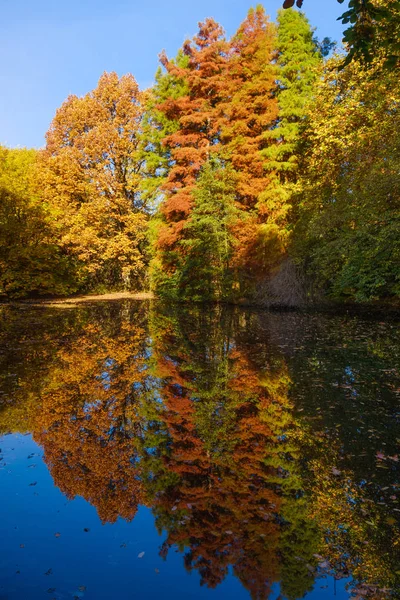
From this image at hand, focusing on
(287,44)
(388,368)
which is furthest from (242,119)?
(388,368)

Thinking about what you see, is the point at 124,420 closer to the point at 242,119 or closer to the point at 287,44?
the point at 242,119

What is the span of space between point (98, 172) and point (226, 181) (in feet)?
42.1

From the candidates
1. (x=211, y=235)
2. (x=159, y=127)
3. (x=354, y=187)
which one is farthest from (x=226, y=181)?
(x=159, y=127)

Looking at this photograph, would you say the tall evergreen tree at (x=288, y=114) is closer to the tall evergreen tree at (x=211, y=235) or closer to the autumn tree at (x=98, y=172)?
the tall evergreen tree at (x=211, y=235)

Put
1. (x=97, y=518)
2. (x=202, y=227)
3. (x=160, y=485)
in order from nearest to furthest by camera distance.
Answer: (x=97, y=518)
(x=160, y=485)
(x=202, y=227)

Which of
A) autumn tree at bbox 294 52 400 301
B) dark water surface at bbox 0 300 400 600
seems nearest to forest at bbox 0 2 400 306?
autumn tree at bbox 294 52 400 301

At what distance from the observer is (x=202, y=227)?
25.2 meters

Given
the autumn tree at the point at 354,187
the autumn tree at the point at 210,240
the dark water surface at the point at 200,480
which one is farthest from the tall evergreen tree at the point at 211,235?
the dark water surface at the point at 200,480

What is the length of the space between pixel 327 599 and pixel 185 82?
3108cm

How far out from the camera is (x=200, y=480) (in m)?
4.68

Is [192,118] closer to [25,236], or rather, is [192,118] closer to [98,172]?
[98,172]

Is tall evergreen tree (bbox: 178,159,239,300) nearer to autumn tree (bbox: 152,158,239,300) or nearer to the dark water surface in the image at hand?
autumn tree (bbox: 152,158,239,300)

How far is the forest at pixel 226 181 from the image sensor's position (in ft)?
55.7

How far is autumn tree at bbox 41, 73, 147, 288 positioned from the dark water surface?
23.2 meters
